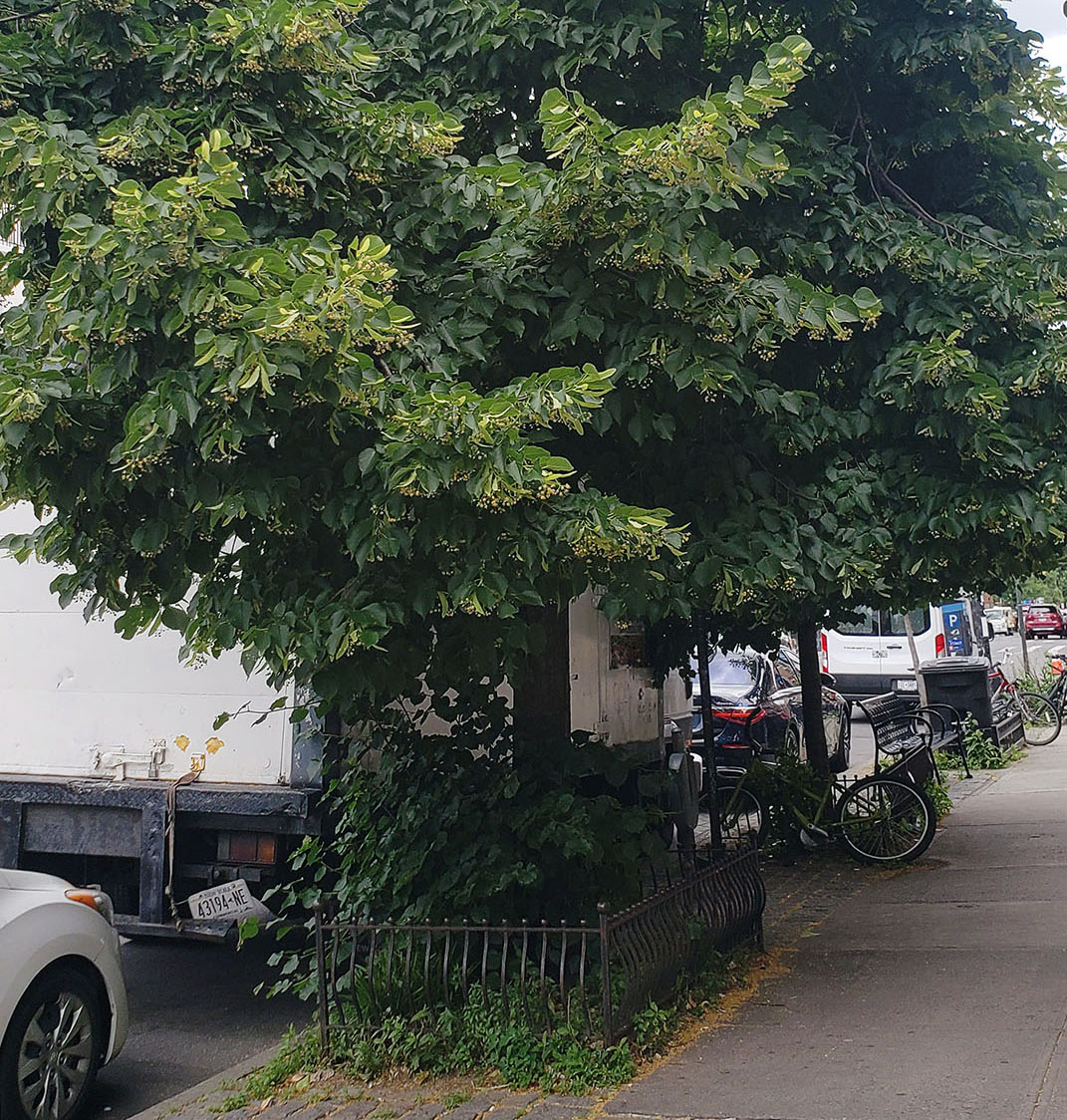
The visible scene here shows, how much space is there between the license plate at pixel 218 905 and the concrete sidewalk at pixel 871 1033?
41.3 inches

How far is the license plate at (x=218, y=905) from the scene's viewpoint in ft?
22.2

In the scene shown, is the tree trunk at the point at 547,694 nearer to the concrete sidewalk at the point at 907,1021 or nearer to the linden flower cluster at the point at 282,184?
the concrete sidewalk at the point at 907,1021

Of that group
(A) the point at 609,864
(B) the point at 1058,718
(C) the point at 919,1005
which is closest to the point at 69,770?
(A) the point at 609,864

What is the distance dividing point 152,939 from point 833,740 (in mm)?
11978

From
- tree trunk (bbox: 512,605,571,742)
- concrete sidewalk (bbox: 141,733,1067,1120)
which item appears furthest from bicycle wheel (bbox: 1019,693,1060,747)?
tree trunk (bbox: 512,605,571,742)

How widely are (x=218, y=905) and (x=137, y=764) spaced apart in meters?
0.91

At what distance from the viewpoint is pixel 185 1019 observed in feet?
24.2

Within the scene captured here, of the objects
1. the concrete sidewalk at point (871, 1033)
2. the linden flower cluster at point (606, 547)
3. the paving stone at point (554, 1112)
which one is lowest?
the paving stone at point (554, 1112)

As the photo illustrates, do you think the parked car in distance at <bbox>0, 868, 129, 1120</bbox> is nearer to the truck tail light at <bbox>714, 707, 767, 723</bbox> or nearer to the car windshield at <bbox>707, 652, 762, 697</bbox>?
the truck tail light at <bbox>714, 707, 767, 723</bbox>

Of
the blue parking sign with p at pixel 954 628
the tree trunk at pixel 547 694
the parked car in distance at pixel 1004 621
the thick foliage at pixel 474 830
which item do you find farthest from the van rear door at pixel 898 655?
the parked car in distance at pixel 1004 621

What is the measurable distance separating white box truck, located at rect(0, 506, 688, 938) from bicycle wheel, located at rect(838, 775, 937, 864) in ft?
13.0

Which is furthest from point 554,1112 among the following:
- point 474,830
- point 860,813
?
point 860,813

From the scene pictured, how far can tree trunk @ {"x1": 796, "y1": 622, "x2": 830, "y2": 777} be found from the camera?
38.3 ft

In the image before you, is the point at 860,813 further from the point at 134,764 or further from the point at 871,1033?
the point at 134,764
